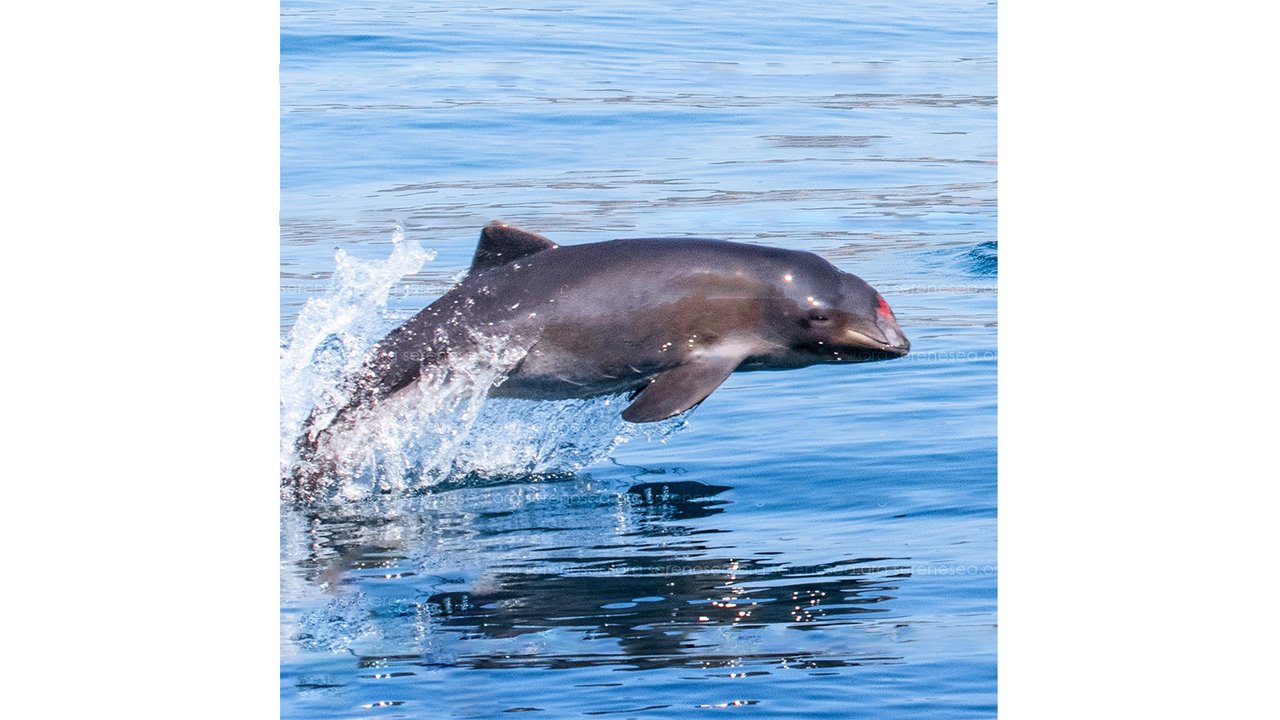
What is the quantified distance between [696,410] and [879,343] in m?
1.55

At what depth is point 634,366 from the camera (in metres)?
10.6

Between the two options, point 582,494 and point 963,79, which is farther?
point 963,79

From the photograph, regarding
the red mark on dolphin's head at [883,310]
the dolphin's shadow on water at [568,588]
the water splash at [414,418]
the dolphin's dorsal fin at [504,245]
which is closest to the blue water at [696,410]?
the dolphin's shadow on water at [568,588]

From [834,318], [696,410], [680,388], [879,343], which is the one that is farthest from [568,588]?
[696,410]

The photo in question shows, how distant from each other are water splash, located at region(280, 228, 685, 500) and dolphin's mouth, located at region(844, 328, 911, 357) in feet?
4.75

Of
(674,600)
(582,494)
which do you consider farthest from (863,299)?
(674,600)

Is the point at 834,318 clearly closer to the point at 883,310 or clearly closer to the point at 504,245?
the point at 883,310

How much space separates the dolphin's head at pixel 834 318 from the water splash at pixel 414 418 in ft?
4.24

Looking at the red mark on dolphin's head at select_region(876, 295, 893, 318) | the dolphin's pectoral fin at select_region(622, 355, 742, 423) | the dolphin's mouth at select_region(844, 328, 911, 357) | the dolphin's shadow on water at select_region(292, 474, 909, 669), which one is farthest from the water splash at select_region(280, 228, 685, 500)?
the red mark on dolphin's head at select_region(876, 295, 893, 318)

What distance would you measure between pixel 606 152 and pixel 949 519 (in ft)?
16.3

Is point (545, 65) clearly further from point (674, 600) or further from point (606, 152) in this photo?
point (674, 600)

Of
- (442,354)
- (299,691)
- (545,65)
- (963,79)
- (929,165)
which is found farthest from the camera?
(545,65)

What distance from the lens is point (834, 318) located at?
35.5ft

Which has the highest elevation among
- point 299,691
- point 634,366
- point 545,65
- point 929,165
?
point 545,65
